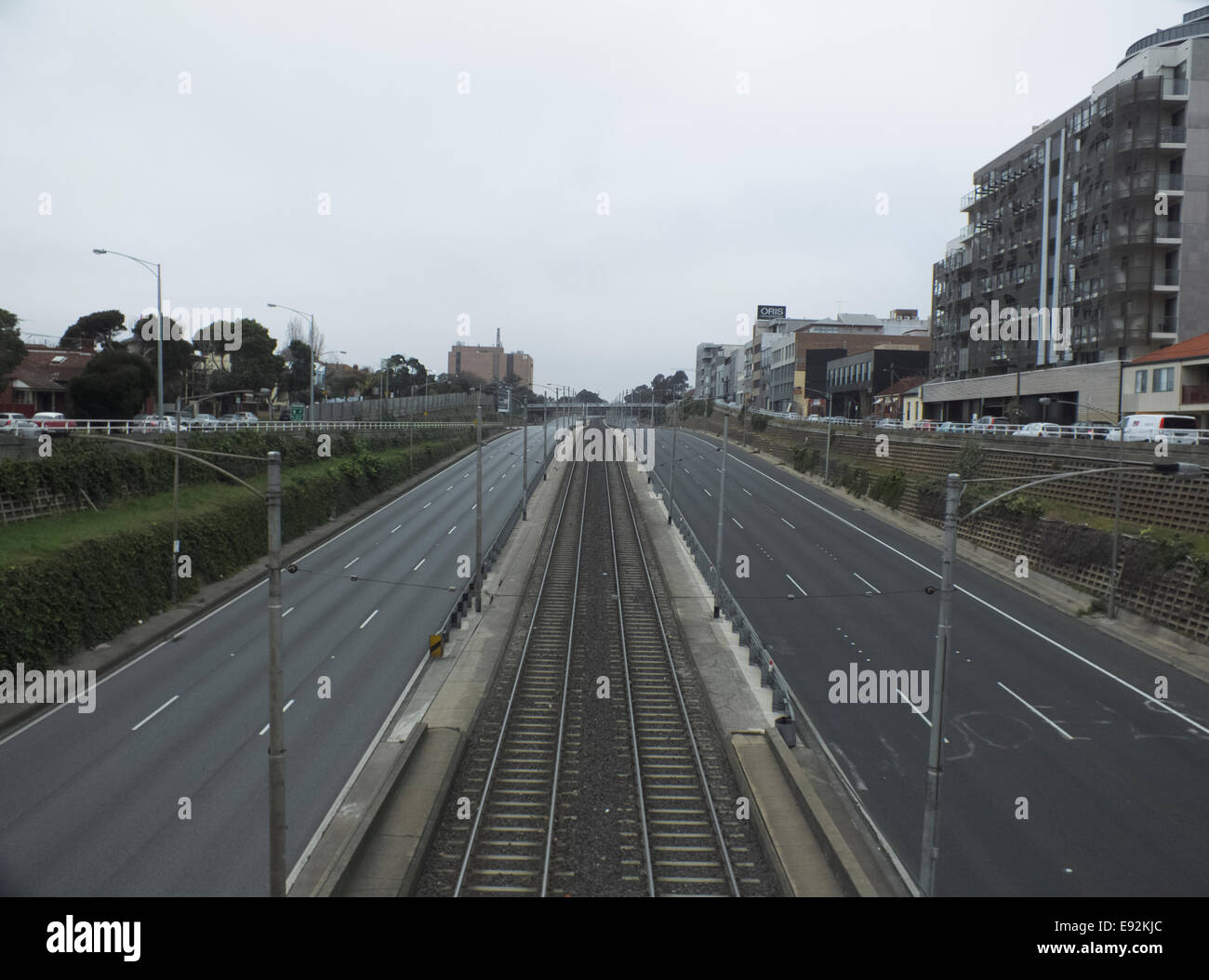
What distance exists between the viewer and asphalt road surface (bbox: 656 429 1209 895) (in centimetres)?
1502

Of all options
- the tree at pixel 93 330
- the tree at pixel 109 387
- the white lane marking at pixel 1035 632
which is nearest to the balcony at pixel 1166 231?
the white lane marking at pixel 1035 632

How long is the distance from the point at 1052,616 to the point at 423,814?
2609 cm

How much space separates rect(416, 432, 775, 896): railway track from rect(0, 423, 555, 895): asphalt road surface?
2899mm

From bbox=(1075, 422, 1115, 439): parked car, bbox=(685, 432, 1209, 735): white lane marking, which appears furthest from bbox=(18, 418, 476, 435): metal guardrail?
bbox=(1075, 422, 1115, 439): parked car

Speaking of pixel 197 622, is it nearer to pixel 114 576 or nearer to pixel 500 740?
pixel 114 576

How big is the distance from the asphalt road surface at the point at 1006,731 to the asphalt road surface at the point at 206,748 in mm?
11554

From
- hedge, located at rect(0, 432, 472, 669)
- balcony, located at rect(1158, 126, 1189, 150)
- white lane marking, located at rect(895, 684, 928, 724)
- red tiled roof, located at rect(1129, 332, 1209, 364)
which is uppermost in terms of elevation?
balcony, located at rect(1158, 126, 1189, 150)

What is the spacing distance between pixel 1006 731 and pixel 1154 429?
23.4 m

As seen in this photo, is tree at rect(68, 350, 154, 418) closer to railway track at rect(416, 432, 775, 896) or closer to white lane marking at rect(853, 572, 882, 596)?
railway track at rect(416, 432, 775, 896)

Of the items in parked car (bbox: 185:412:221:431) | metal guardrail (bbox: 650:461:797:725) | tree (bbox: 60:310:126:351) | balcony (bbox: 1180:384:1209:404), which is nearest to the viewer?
metal guardrail (bbox: 650:461:797:725)

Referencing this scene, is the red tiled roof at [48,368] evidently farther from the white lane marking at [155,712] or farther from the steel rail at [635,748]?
the steel rail at [635,748]

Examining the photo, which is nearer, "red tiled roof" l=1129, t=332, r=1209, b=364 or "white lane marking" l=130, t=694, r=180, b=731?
"white lane marking" l=130, t=694, r=180, b=731

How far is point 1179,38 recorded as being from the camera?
63531 millimetres

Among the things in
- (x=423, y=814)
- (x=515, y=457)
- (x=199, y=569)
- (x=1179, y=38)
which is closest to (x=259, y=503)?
(x=199, y=569)
